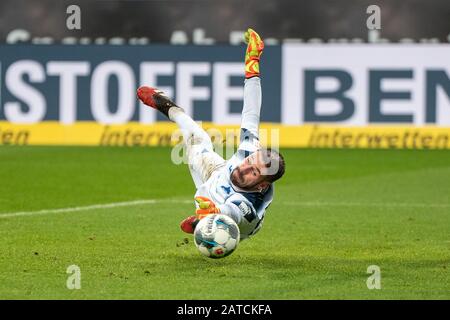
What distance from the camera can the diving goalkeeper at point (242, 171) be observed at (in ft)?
34.9

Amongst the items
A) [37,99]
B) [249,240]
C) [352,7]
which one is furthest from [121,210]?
[352,7]

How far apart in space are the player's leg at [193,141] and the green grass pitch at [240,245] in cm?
84

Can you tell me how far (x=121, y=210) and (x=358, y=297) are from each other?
6956mm

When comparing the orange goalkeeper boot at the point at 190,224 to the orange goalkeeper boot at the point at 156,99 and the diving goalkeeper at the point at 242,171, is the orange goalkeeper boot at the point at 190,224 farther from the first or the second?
the orange goalkeeper boot at the point at 156,99

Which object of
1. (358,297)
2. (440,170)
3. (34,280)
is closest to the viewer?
(358,297)

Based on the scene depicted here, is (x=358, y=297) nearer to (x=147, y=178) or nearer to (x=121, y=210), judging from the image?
(x=121, y=210)

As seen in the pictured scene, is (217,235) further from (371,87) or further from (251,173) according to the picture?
(371,87)

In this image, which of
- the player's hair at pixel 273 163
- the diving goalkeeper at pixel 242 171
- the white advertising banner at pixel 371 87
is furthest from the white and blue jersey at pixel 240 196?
the white advertising banner at pixel 371 87

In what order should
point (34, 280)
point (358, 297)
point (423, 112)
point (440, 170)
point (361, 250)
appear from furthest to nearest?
1. point (423, 112)
2. point (440, 170)
3. point (361, 250)
4. point (34, 280)
5. point (358, 297)

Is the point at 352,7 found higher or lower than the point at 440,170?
higher

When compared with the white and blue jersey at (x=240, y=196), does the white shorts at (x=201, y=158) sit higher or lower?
higher

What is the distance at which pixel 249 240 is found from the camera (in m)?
12.9

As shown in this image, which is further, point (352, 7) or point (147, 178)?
point (352, 7)

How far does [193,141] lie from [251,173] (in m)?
1.30
